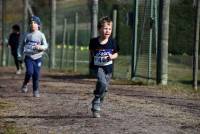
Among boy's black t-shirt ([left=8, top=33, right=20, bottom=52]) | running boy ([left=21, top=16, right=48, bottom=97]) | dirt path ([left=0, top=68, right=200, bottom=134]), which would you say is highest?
running boy ([left=21, top=16, right=48, bottom=97])

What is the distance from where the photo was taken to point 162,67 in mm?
16500

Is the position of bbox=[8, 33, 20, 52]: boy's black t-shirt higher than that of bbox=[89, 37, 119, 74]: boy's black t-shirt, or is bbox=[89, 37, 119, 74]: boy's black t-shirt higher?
bbox=[89, 37, 119, 74]: boy's black t-shirt

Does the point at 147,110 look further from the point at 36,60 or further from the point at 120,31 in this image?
the point at 120,31

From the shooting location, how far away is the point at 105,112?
436 inches

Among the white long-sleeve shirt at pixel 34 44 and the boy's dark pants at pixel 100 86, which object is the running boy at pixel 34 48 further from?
the boy's dark pants at pixel 100 86

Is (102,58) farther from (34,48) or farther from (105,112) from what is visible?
(34,48)

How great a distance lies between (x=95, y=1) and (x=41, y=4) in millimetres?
30488

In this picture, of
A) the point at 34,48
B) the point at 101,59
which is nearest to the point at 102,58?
the point at 101,59

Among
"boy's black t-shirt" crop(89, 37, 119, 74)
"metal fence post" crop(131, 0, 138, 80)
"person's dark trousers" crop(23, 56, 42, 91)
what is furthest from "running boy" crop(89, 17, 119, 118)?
"metal fence post" crop(131, 0, 138, 80)

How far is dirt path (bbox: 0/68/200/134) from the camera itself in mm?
9469

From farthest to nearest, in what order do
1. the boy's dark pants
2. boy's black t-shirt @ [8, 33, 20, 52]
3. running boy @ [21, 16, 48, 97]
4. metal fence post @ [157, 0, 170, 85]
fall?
1. boy's black t-shirt @ [8, 33, 20, 52]
2. metal fence post @ [157, 0, 170, 85]
3. running boy @ [21, 16, 48, 97]
4. the boy's dark pants

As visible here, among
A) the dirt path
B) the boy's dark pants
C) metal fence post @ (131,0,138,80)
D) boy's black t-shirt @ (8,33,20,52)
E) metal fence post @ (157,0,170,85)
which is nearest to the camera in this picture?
the dirt path

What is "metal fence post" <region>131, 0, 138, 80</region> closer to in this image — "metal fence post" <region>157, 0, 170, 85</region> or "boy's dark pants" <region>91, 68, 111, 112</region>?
"metal fence post" <region>157, 0, 170, 85</region>

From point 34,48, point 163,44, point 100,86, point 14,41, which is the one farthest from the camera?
point 14,41
